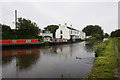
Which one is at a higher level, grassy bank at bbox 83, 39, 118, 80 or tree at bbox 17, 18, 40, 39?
→ tree at bbox 17, 18, 40, 39

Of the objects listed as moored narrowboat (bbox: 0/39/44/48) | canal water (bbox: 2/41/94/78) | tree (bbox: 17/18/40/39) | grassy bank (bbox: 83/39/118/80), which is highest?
tree (bbox: 17/18/40/39)

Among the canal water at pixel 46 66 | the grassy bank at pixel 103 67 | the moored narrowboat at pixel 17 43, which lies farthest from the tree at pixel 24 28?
the grassy bank at pixel 103 67

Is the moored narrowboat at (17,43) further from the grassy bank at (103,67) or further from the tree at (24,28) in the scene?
the grassy bank at (103,67)

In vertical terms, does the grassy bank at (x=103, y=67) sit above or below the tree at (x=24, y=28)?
below

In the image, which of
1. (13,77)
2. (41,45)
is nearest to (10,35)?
(41,45)

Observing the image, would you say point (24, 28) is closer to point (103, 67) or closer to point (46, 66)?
point (46, 66)

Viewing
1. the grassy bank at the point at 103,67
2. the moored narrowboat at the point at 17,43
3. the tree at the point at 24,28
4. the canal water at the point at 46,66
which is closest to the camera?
the grassy bank at the point at 103,67

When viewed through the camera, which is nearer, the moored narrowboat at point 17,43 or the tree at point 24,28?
the moored narrowboat at point 17,43

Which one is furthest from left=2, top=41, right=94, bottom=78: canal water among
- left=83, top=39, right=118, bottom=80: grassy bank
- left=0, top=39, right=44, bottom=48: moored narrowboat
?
left=0, top=39, right=44, bottom=48: moored narrowboat

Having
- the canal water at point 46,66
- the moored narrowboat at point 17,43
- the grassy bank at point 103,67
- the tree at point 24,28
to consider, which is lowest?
the canal water at point 46,66

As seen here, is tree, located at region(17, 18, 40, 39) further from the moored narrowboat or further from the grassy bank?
the grassy bank

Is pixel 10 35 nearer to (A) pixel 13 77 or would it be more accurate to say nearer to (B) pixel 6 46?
(B) pixel 6 46

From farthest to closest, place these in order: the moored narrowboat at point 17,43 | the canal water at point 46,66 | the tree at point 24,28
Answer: the tree at point 24,28, the moored narrowboat at point 17,43, the canal water at point 46,66

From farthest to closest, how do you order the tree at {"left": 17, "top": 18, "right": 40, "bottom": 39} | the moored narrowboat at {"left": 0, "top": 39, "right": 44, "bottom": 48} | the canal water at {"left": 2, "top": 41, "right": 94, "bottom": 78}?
the tree at {"left": 17, "top": 18, "right": 40, "bottom": 39} → the moored narrowboat at {"left": 0, "top": 39, "right": 44, "bottom": 48} → the canal water at {"left": 2, "top": 41, "right": 94, "bottom": 78}
